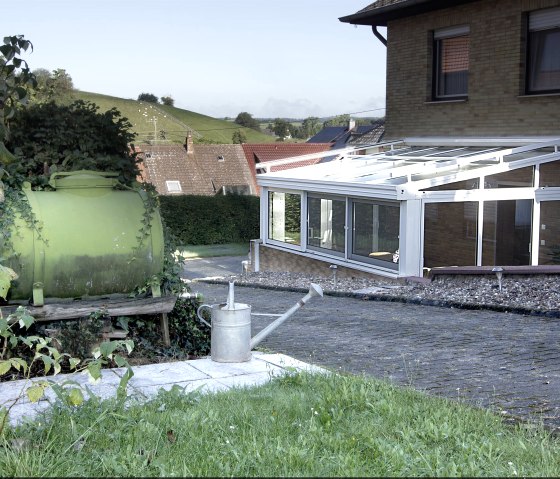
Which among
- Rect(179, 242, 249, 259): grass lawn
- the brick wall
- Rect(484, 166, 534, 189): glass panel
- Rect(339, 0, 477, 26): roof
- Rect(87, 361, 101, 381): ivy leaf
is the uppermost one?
Rect(339, 0, 477, 26): roof

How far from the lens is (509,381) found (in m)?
6.73

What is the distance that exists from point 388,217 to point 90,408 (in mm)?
12320

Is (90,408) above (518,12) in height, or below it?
below

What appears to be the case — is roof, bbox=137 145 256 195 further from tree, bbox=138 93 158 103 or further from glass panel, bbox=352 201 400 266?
tree, bbox=138 93 158 103

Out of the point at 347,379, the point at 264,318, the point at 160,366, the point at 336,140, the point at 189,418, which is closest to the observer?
the point at 189,418

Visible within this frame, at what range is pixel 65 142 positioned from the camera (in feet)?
27.5

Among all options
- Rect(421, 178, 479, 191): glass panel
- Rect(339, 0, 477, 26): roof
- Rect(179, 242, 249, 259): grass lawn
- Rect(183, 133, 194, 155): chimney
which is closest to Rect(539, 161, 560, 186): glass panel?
Rect(421, 178, 479, 191): glass panel

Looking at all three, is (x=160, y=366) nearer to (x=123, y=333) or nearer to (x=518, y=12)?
(x=123, y=333)

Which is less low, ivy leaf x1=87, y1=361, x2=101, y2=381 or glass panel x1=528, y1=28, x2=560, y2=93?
glass panel x1=528, y1=28, x2=560, y2=93

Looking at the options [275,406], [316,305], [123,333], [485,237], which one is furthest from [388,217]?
[275,406]

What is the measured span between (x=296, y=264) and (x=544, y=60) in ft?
25.9

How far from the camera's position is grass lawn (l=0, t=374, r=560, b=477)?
171 inches

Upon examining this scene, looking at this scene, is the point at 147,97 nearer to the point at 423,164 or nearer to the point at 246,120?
the point at 246,120

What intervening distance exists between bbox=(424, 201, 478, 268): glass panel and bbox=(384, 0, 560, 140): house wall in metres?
2.51
